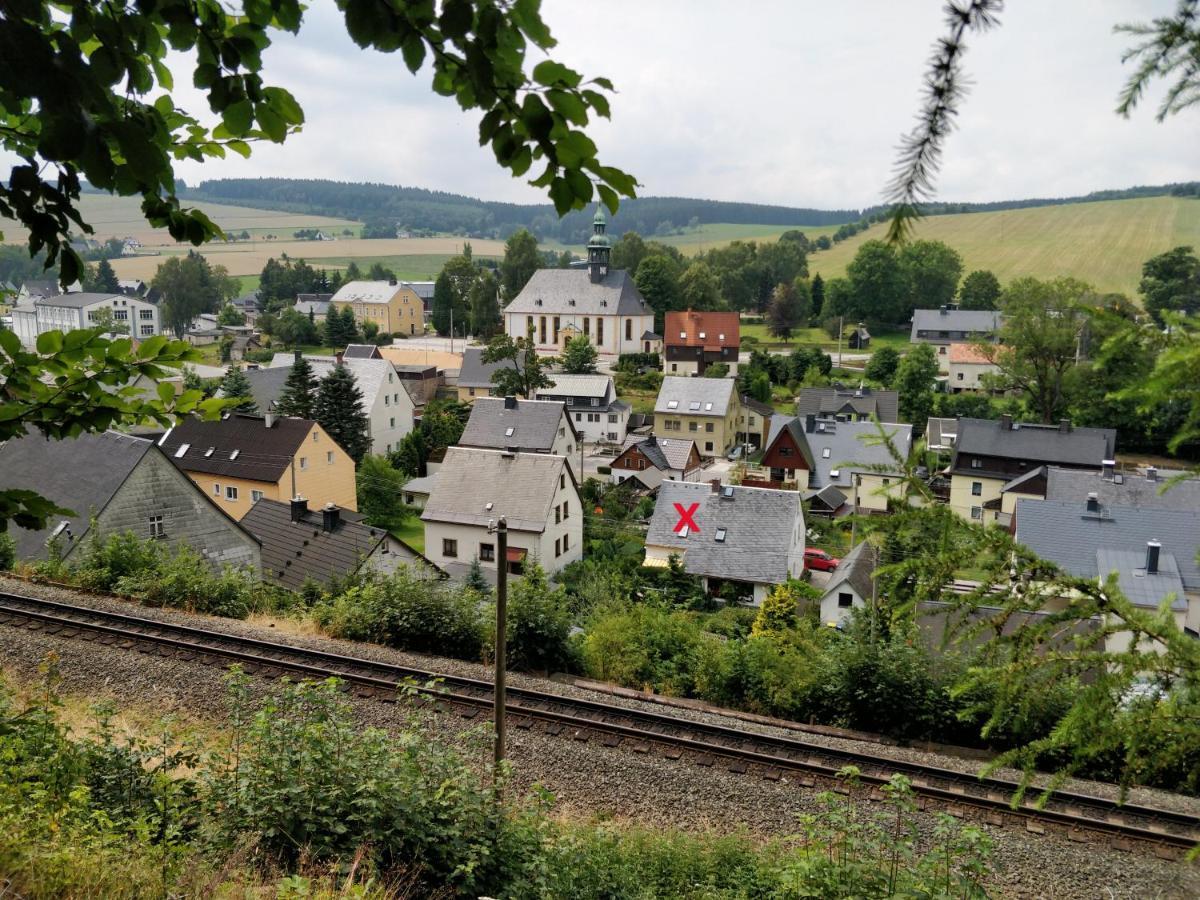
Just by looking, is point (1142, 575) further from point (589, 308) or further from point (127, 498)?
point (589, 308)

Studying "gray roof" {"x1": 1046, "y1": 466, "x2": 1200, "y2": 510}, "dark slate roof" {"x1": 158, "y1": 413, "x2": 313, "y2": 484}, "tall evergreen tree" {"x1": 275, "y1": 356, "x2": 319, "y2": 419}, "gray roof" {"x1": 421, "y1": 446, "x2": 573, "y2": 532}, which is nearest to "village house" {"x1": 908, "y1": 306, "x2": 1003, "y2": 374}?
"gray roof" {"x1": 1046, "y1": 466, "x2": 1200, "y2": 510}

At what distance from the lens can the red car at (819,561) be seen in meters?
31.8

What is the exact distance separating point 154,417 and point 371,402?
41047 mm

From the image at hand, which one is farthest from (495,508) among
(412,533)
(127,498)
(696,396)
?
(696,396)

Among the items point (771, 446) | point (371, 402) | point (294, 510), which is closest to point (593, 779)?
point (294, 510)

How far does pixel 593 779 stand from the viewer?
8891 mm

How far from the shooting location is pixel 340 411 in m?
40.1

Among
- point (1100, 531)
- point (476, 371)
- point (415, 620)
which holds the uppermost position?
point (415, 620)

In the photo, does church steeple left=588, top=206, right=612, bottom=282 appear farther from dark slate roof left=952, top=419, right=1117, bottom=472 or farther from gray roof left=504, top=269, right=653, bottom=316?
dark slate roof left=952, top=419, right=1117, bottom=472

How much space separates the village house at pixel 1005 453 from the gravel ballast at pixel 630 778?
98.5 ft

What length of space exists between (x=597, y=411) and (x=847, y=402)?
43.3ft

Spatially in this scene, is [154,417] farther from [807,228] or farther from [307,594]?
[807,228]

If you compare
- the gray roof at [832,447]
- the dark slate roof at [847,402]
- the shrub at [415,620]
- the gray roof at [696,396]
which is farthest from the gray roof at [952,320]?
the shrub at [415,620]

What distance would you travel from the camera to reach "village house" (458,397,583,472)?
3794cm
